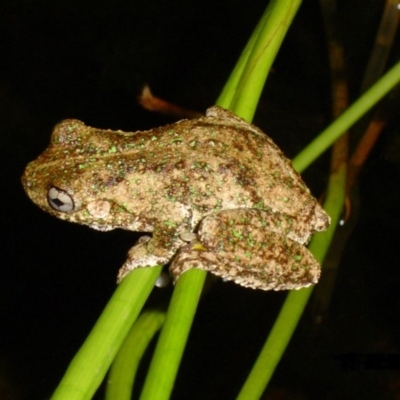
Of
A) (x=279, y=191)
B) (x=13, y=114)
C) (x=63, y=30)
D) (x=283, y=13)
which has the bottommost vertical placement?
(x=13, y=114)

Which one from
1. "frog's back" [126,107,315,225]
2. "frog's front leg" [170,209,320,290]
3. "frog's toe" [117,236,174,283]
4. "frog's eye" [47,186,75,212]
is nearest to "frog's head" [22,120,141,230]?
"frog's eye" [47,186,75,212]

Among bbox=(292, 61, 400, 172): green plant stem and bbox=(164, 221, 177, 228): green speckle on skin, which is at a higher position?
bbox=(292, 61, 400, 172): green plant stem

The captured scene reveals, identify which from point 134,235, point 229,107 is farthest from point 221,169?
point 134,235

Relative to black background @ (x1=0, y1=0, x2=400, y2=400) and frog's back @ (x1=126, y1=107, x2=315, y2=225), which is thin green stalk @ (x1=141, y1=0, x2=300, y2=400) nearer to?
frog's back @ (x1=126, y1=107, x2=315, y2=225)

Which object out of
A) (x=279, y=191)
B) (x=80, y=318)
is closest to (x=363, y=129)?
(x=279, y=191)

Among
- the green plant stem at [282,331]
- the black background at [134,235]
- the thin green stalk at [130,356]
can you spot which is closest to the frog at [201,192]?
the green plant stem at [282,331]

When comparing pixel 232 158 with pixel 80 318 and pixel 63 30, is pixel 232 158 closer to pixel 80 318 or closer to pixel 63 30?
pixel 80 318

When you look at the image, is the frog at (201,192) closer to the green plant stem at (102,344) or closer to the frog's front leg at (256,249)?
the frog's front leg at (256,249)
